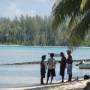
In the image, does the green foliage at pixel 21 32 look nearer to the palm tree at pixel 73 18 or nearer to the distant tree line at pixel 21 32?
the distant tree line at pixel 21 32

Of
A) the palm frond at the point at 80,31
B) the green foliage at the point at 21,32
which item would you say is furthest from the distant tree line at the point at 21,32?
the palm frond at the point at 80,31

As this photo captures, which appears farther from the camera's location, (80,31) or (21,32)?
(21,32)

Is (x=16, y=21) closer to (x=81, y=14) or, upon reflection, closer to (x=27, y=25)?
(x=27, y=25)

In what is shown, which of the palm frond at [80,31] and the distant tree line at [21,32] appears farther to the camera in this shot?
the distant tree line at [21,32]

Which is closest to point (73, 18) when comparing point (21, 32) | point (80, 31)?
point (80, 31)

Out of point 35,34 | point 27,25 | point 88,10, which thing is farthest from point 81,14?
point 27,25

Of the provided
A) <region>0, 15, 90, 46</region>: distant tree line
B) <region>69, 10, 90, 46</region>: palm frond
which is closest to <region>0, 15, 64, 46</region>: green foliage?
<region>0, 15, 90, 46</region>: distant tree line

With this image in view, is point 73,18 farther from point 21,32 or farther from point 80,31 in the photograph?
point 21,32

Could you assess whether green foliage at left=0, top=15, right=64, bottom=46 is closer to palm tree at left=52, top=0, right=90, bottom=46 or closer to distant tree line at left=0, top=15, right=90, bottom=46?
distant tree line at left=0, top=15, right=90, bottom=46

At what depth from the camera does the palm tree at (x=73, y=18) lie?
1719 cm

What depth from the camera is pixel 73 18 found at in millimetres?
18047

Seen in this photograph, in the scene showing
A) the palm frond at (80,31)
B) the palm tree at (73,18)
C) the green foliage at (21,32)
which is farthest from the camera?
the green foliage at (21,32)

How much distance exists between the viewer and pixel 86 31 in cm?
1817

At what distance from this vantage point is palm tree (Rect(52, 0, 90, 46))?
17188 mm
